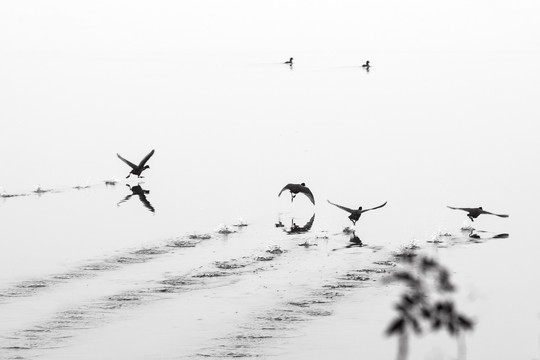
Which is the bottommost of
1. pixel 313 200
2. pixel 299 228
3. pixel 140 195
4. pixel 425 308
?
pixel 299 228

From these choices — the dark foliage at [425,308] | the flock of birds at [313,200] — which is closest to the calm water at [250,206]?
the flock of birds at [313,200]

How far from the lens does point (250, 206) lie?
29.4 m

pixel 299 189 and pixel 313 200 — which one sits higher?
pixel 299 189

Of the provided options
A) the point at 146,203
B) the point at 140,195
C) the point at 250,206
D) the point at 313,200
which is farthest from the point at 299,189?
the point at 140,195

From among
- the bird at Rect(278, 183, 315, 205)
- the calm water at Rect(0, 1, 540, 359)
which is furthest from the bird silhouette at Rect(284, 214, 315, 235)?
the bird at Rect(278, 183, 315, 205)

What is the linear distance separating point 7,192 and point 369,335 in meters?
16.0

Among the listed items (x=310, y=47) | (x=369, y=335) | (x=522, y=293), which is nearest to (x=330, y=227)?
(x=522, y=293)

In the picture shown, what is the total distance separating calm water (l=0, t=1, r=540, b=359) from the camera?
17.9 meters

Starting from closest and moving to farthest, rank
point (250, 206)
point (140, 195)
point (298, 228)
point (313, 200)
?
point (298, 228) → point (313, 200) → point (250, 206) → point (140, 195)

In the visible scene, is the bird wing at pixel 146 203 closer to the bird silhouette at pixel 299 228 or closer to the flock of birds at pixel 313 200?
the flock of birds at pixel 313 200

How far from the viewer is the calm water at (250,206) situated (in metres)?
17.9

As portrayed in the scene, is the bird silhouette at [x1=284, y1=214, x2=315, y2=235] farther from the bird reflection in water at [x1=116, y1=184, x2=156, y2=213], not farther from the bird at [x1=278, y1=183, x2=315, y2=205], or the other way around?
the bird reflection in water at [x1=116, y1=184, x2=156, y2=213]

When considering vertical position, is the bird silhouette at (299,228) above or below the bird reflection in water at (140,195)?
below

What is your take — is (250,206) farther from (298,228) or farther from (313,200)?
(298,228)
